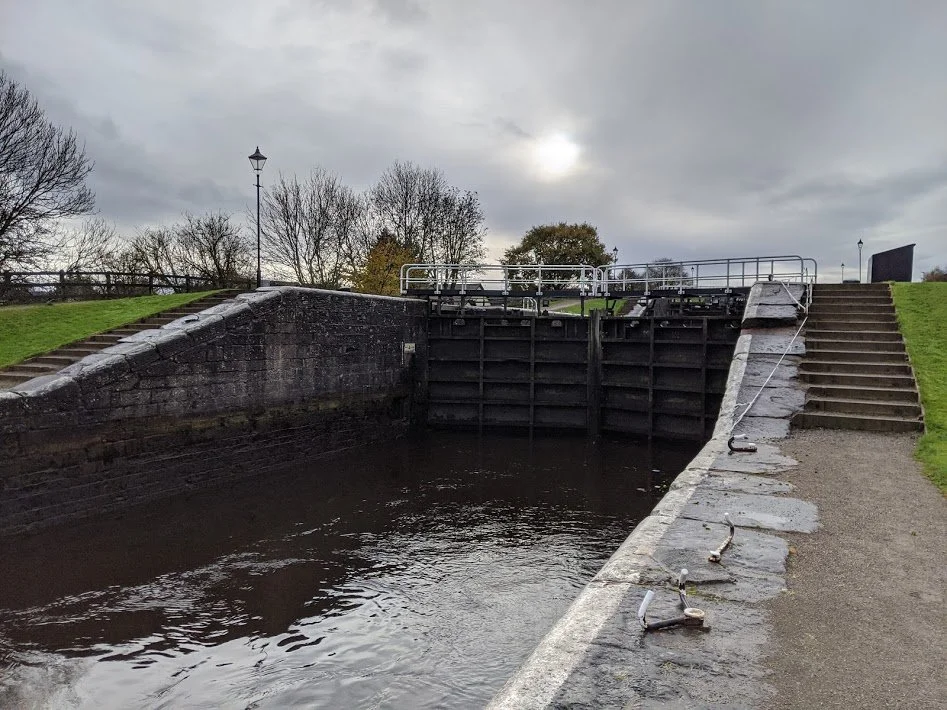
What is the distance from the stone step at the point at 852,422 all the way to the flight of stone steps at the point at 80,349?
10.8 m

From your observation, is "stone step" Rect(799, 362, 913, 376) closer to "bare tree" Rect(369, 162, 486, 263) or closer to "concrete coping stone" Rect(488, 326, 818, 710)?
"concrete coping stone" Rect(488, 326, 818, 710)

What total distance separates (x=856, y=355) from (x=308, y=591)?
8500 millimetres

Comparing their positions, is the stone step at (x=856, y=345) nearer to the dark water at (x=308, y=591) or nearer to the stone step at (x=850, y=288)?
the stone step at (x=850, y=288)

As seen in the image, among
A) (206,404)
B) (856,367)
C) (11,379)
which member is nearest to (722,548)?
(856,367)

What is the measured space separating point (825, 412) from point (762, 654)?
6.22 meters

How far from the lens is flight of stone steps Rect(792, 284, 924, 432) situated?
7.81 meters

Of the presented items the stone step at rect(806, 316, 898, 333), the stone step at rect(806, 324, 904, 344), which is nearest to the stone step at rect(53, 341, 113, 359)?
the stone step at rect(806, 324, 904, 344)

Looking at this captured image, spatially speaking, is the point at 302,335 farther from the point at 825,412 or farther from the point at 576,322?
the point at 825,412

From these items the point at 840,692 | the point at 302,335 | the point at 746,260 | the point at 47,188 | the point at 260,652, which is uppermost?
the point at 47,188

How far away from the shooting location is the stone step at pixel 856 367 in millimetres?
8867

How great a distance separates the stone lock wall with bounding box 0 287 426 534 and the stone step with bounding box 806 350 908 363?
9.15 meters

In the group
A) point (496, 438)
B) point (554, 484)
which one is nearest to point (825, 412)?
point (554, 484)

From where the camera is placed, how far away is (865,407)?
8062 millimetres

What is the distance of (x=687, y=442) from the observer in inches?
559
